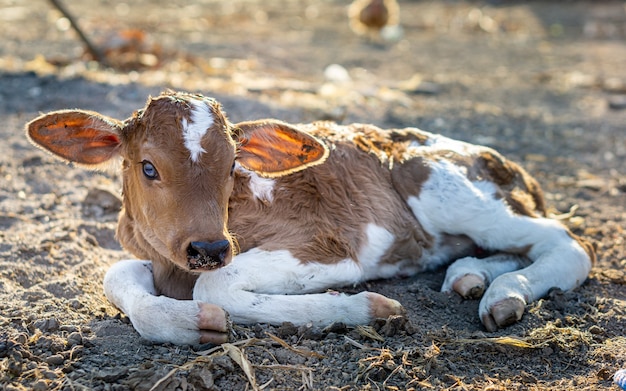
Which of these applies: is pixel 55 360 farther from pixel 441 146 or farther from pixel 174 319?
pixel 441 146

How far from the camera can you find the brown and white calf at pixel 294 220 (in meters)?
4.31

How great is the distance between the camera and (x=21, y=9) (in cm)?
1975

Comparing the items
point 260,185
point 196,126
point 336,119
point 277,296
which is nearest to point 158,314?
point 277,296

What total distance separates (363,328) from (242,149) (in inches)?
52.1

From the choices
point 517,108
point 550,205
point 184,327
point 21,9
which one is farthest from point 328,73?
point 21,9

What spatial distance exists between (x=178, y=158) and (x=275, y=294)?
1022 mm

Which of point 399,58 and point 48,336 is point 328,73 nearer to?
point 399,58

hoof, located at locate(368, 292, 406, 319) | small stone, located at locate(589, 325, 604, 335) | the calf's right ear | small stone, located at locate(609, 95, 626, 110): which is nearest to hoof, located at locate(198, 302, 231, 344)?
hoof, located at locate(368, 292, 406, 319)

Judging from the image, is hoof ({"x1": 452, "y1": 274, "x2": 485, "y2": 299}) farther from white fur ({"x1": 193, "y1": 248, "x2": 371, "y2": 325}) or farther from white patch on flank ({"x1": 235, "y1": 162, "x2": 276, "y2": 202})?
white patch on flank ({"x1": 235, "y1": 162, "x2": 276, "y2": 202})

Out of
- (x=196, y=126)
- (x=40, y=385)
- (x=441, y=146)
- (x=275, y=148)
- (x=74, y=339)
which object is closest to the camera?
(x=40, y=385)

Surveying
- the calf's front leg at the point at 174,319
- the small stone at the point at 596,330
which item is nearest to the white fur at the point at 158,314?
the calf's front leg at the point at 174,319

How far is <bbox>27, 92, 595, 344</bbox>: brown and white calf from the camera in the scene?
4.31 metres

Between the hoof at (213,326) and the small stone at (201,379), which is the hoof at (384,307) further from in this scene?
the small stone at (201,379)

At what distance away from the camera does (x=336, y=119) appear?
875cm
